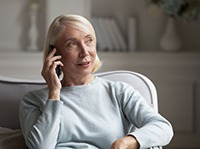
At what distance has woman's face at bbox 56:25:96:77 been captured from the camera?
1893 mm

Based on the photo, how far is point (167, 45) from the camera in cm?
379

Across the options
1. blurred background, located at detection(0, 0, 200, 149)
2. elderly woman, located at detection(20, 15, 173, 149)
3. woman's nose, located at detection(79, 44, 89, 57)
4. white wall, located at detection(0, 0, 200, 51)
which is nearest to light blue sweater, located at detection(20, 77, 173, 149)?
elderly woman, located at detection(20, 15, 173, 149)

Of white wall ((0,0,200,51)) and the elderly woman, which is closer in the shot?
the elderly woman

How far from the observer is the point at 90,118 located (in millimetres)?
1887

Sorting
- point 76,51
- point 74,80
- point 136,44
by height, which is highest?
point 76,51

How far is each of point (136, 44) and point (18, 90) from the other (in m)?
1.94

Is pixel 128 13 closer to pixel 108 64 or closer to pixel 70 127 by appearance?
pixel 108 64

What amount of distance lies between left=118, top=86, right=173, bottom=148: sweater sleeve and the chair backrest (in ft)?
0.53

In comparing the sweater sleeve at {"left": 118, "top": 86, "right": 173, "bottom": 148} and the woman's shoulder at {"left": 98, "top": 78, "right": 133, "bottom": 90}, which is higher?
the woman's shoulder at {"left": 98, "top": 78, "right": 133, "bottom": 90}

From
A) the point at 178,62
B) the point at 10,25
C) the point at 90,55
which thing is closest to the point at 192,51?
the point at 178,62

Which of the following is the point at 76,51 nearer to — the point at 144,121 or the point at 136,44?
the point at 144,121

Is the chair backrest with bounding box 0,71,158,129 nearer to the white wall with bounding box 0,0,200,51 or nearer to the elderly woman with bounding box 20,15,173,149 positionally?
the elderly woman with bounding box 20,15,173,149

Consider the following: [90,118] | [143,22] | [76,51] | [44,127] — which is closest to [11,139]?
[44,127]

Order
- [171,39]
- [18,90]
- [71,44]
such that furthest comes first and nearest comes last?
[171,39] → [18,90] → [71,44]
